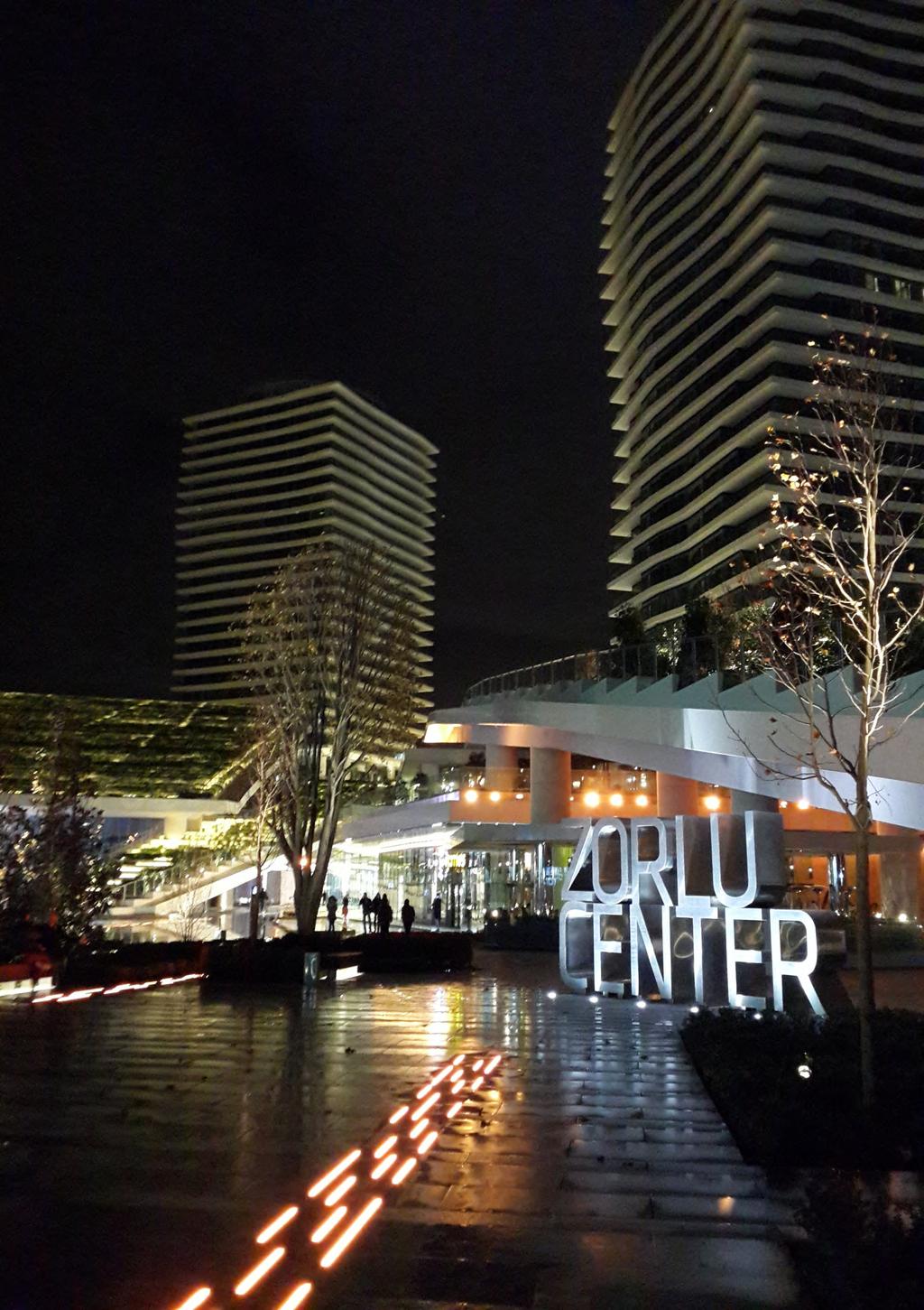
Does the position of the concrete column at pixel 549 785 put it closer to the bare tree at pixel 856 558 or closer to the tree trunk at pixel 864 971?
the bare tree at pixel 856 558

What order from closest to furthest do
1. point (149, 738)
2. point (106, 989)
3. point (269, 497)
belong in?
point (106, 989) < point (149, 738) < point (269, 497)

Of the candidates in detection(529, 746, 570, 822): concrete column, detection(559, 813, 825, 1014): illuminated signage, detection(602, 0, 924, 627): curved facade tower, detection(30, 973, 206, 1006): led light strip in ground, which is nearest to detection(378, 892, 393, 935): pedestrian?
detection(30, 973, 206, 1006): led light strip in ground

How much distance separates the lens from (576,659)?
33.9 m

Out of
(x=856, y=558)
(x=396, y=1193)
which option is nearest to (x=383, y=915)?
(x=856, y=558)

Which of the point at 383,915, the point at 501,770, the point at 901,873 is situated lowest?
the point at 383,915

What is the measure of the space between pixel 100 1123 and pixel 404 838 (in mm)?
43660

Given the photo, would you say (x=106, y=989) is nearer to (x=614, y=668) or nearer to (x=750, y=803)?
(x=614, y=668)

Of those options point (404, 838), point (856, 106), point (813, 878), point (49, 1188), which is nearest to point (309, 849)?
point (49, 1188)

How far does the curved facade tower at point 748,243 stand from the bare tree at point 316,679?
179 ft

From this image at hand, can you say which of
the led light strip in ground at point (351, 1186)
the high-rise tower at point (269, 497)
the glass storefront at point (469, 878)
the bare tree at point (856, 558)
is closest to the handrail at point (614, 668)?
the glass storefront at point (469, 878)

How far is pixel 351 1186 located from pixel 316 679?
19568 millimetres

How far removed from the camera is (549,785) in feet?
147

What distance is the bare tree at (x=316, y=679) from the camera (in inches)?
1009

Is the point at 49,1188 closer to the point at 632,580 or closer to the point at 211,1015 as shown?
the point at 211,1015
